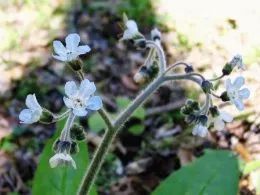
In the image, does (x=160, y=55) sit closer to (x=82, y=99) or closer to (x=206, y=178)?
(x=82, y=99)

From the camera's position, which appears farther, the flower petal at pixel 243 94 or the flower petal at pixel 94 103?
the flower petal at pixel 243 94

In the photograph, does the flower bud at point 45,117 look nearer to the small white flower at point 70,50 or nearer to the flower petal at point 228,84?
the small white flower at point 70,50

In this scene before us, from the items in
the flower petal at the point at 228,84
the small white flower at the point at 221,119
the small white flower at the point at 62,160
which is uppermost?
the flower petal at the point at 228,84

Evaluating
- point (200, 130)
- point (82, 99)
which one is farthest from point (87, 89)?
point (200, 130)

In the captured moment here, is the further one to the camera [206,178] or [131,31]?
[206,178]

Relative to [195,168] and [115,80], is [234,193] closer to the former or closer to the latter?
[195,168]

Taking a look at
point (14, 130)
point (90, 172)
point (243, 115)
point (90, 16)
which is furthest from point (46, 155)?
point (90, 16)

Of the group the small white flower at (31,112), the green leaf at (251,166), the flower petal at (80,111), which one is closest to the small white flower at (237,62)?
the flower petal at (80,111)
